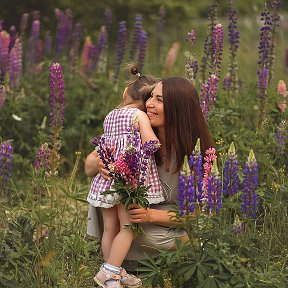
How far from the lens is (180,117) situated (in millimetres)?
4246

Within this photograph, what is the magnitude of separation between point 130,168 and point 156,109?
0.57 meters

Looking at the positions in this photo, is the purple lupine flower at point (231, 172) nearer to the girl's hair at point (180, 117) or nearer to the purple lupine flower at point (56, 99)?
the girl's hair at point (180, 117)

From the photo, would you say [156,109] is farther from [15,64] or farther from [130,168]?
[15,64]

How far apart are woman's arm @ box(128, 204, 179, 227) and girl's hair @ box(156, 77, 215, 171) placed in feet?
0.96

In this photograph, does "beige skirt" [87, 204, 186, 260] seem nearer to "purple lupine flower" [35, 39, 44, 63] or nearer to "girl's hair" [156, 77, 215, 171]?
"girl's hair" [156, 77, 215, 171]

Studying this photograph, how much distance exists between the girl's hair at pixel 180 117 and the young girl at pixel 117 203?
0.42ft

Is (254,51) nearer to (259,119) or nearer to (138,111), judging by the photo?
(259,119)

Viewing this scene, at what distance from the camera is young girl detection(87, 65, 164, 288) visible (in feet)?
13.4

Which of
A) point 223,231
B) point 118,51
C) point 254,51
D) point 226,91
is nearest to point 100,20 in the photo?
point 254,51

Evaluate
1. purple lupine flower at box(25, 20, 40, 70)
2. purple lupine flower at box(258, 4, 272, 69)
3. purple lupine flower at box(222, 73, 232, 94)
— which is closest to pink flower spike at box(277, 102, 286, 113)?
purple lupine flower at box(258, 4, 272, 69)

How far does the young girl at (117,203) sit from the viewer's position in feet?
13.4

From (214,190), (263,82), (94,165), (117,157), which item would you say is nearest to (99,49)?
(263,82)

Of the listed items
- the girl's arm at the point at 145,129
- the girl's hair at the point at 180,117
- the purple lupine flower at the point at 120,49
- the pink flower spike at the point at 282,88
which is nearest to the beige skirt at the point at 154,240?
the girl's hair at the point at 180,117

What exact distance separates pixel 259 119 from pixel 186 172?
2.01m
